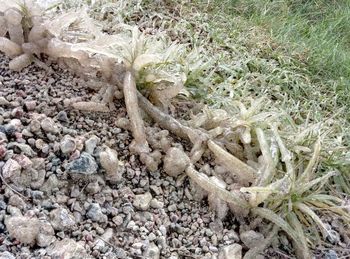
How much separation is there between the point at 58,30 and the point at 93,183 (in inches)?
19.1

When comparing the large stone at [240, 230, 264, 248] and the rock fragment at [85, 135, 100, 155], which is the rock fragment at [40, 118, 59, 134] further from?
the large stone at [240, 230, 264, 248]

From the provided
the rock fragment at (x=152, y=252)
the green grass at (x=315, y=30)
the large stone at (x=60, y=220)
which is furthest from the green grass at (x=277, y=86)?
the large stone at (x=60, y=220)

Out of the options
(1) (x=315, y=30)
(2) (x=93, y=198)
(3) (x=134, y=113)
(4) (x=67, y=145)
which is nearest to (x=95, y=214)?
(2) (x=93, y=198)

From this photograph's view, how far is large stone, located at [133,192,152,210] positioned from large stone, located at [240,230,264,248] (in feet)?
0.78

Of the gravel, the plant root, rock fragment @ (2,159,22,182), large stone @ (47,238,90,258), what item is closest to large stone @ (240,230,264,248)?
the gravel

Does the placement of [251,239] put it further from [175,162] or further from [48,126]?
[48,126]

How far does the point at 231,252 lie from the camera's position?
1.39 metres

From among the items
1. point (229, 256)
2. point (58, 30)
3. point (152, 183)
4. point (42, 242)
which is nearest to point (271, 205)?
point (229, 256)

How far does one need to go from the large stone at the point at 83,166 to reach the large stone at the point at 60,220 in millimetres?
109

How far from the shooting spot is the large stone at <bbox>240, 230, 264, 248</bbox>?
4.72ft

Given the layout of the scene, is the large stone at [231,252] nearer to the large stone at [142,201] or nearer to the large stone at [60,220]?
the large stone at [142,201]

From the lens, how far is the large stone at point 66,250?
1175 millimetres

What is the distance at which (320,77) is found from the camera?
2.32m

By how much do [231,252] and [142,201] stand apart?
0.23m
